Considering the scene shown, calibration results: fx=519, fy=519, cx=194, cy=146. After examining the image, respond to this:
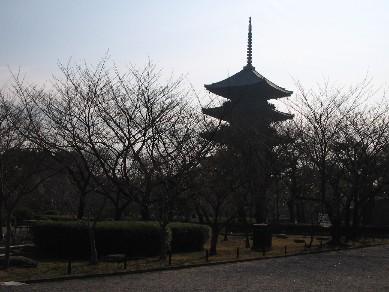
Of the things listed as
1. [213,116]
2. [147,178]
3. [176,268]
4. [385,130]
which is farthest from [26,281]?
[385,130]

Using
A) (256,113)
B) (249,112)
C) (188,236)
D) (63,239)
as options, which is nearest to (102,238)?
(63,239)

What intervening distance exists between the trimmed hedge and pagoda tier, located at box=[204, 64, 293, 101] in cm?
2400

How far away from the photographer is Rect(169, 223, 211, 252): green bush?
2356 cm

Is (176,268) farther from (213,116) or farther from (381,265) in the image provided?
(213,116)

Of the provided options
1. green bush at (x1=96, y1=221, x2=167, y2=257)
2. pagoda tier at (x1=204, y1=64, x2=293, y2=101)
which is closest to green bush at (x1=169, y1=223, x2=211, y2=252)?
green bush at (x1=96, y1=221, x2=167, y2=257)

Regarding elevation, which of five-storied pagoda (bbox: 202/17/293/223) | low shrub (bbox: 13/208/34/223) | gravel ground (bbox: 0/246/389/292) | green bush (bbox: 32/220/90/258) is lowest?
gravel ground (bbox: 0/246/389/292)

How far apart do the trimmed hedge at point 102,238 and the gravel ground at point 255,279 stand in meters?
4.29

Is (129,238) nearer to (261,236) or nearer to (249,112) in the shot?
(261,236)

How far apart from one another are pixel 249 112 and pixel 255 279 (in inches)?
1154

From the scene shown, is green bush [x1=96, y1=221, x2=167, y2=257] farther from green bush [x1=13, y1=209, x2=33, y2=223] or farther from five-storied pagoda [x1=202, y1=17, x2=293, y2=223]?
green bush [x1=13, y1=209, x2=33, y2=223]

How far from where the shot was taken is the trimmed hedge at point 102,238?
2062 centimetres

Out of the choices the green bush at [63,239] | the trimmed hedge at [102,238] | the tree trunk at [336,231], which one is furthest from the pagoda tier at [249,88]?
the green bush at [63,239]

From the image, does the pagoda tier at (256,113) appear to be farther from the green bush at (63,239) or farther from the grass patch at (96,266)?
the green bush at (63,239)

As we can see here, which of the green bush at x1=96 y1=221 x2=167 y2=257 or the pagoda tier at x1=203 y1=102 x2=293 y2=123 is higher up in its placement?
the pagoda tier at x1=203 y1=102 x2=293 y2=123
